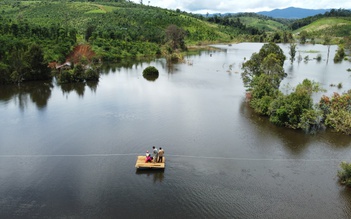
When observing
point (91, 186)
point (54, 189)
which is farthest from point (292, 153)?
point (54, 189)

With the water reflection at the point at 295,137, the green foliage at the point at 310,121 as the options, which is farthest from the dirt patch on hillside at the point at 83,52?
the green foliage at the point at 310,121

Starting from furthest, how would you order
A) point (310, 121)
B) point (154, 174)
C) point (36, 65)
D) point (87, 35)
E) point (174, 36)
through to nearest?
point (174, 36), point (87, 35), point (36, 65), point (310, 121), point (154, 174)

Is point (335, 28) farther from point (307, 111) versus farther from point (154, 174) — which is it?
point (154, 174)

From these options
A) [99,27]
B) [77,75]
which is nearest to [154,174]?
[77,75]

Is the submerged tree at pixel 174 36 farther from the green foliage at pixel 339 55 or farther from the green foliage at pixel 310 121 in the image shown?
the green foliage at pixel 310 121

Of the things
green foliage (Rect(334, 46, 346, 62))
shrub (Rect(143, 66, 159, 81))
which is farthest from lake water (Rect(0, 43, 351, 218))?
green foliage (Rect(334, 46, 346, 62))

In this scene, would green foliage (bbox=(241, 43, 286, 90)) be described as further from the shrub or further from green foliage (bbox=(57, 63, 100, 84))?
green foliage (bbox=(57, 63, 100, 84))

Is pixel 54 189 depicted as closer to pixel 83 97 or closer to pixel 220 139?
pixel 220 139
